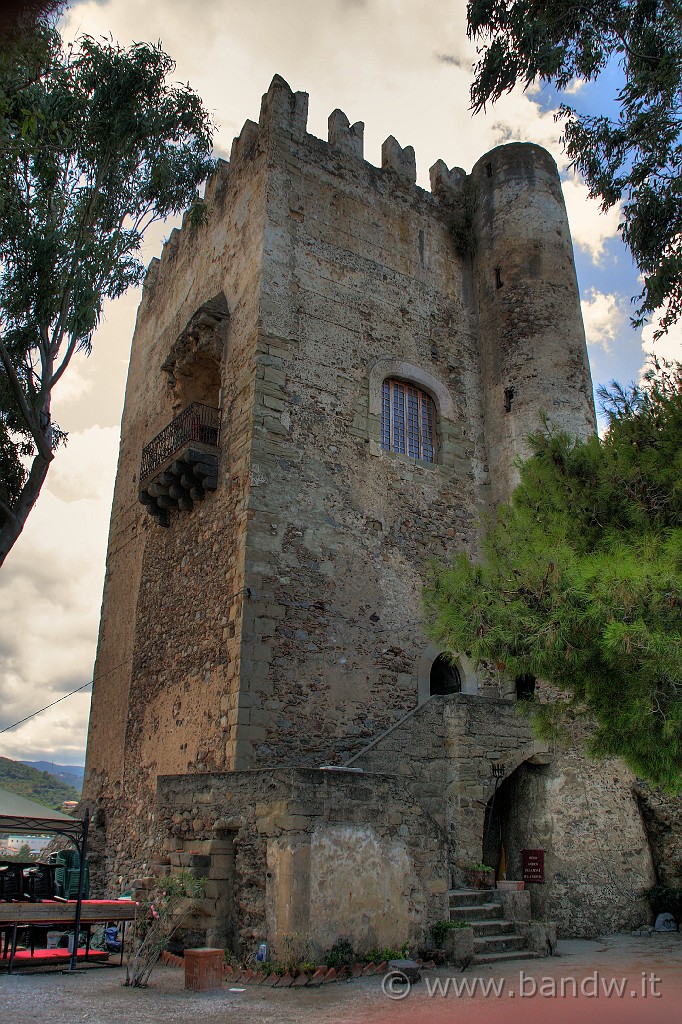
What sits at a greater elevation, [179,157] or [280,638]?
[179,157]

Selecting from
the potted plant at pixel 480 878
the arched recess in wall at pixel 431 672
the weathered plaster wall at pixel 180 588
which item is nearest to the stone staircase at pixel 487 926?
the potted plant at pixel 480 878

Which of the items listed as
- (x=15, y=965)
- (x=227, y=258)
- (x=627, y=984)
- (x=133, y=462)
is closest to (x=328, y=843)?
(x=627, y=984)

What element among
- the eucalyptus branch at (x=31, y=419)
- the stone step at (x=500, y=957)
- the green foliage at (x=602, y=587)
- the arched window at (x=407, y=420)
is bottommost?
the stone step at (x=500, y=957)

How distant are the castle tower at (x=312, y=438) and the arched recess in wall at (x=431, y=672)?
0.05 meters

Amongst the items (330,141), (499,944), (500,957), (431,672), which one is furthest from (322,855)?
(330,141)

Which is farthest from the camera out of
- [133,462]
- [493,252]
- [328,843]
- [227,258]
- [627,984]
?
[133,462]

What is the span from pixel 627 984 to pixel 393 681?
5.63 metres

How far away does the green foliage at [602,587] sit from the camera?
6.30 m

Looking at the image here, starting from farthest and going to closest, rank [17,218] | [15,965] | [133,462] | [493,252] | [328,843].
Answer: [133,462]
[493,252]
[17,218]
[15,965]
[328,843]

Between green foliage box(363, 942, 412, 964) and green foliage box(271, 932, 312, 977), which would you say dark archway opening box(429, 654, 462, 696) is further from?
green foliage box(271, 932, 312, 977)

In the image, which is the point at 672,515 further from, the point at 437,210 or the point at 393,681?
the point at 437,210

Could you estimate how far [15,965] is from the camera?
8203 millimetres

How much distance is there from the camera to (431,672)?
13.6m

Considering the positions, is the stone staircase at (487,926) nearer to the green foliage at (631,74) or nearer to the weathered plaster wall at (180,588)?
the weathered plaster wall at (180,588)
